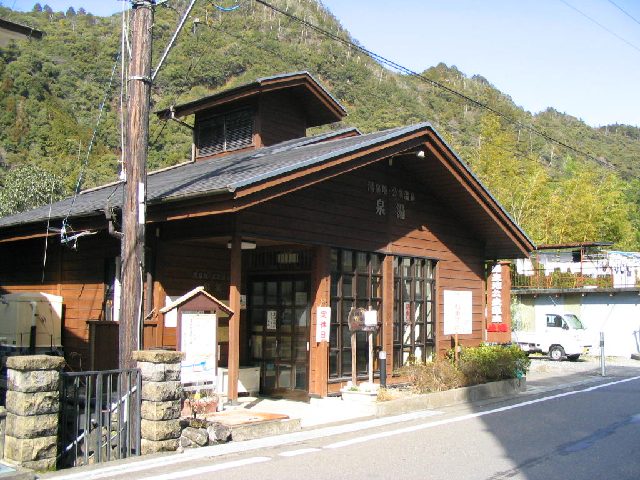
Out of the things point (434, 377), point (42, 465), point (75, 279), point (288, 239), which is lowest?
point (42, 465)

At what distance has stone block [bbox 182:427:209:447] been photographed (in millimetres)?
8656

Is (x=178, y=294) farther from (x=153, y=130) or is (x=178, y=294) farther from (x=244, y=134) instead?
(x=153, y=130)

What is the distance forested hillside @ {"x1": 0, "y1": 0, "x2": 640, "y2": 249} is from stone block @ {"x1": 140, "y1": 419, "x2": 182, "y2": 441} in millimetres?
13860

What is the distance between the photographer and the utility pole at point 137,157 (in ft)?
29.4

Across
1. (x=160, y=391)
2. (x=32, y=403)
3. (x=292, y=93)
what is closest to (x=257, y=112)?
(x=292, y=93)

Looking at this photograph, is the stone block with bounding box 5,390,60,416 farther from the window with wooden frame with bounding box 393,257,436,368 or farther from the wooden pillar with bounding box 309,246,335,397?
the window with wooden frame with bounding box 393,257,436,368

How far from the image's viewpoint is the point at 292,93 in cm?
1783

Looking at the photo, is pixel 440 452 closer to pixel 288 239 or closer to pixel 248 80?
pixel 288 239

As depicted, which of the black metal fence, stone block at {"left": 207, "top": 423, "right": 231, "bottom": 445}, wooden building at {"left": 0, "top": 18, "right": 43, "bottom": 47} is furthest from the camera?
wooden building at {"left": 0, "top": 18, "right": 43, "bottom": 47}

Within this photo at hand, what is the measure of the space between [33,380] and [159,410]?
5.15ft

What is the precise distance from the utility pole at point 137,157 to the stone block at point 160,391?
0.79 m

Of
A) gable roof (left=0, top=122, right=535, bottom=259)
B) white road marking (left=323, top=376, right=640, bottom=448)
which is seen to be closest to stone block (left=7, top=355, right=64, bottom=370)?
gable roof (left=0, top=122, right=535, bottom=259)

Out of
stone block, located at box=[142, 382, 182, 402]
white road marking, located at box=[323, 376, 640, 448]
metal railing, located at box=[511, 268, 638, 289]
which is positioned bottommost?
white road marking, located at box=[323, 376, 640, 448]

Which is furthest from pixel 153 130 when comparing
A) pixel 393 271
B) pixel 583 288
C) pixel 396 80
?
pixel 396 80
